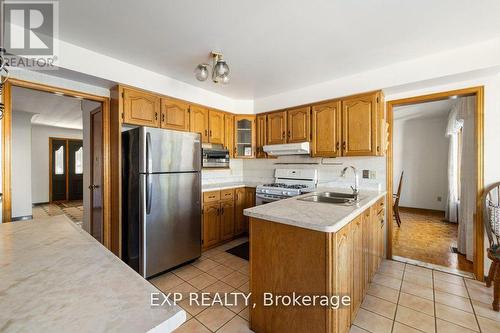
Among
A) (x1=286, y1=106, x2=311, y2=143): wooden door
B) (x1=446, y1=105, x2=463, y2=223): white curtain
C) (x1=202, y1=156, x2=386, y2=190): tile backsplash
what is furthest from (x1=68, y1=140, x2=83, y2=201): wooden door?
(x1=446, y1=105, x2=463, y2=223): white curtain

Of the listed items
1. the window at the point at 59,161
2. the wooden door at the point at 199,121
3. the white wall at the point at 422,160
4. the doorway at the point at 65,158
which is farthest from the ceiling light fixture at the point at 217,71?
the window at the point at 59,161

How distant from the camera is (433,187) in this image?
532 cm

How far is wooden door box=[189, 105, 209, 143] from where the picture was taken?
314cm

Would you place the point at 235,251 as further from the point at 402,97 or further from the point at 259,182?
the point at 402,97

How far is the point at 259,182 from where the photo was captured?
4039mm

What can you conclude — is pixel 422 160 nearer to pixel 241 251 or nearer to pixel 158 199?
pixel 241 251

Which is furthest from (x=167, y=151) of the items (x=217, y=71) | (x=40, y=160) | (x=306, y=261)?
(x=40, y=160)

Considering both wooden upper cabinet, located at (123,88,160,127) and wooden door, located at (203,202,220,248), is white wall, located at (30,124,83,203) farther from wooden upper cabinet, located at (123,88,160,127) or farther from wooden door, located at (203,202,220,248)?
wooden door, located at (203,202,220,248)

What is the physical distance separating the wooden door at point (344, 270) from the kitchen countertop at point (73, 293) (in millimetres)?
1076

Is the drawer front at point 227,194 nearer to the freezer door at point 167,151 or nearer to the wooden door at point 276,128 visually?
the freezer door at point 167,151

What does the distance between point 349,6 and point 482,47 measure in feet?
5.16

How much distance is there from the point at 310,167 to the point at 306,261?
2235mm

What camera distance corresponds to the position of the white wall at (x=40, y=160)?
647 centimetres

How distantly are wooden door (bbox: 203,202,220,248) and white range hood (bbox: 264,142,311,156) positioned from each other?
1162 millimetres
